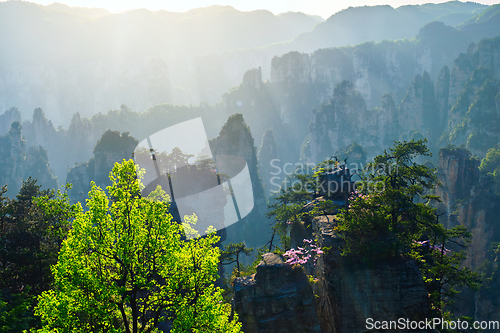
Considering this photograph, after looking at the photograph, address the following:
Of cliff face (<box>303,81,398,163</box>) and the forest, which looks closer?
the forest

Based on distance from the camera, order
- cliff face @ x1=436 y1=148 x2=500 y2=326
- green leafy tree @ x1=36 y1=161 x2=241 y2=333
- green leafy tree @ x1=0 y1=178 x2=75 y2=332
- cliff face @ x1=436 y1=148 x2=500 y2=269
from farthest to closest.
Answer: cliff face @ x1=436 y1=148 x2=500 y2=269 < cliff face @ x1=436 y1=148 x2=500 y2=326 < green leafy tree @ x1=0 y1=178 x2=75 y2=332 < green leafy tree @ x1=36 y1=161 x2=241 y2=333

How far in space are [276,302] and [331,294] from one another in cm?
312

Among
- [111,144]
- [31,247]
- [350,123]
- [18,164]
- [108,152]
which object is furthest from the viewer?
[350,123]

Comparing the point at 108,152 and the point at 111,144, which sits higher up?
the point at 111,144

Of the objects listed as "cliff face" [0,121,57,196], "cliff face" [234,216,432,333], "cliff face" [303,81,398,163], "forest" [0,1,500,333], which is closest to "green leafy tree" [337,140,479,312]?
"forest" [0,1,500,333]

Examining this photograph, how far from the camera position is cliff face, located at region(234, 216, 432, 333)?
45.7 ft

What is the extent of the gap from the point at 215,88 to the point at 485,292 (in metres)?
158

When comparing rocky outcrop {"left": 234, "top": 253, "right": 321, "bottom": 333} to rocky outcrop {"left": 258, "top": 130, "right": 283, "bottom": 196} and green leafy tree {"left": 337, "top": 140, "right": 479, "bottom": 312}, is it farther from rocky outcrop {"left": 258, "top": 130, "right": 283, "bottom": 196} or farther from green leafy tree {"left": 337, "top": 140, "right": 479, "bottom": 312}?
Answer: rocky outcrop {"left": 258, "top": 130, "right": 283, "bottom": 196}

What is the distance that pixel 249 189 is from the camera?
71.8 m

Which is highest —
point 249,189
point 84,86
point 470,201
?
point 84,86

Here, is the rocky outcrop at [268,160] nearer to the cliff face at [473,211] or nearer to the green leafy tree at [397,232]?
the cliff face at [473,211]

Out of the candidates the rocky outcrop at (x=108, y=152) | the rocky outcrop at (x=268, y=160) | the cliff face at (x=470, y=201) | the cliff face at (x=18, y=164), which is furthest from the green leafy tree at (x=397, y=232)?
the cliff face at (x=18, y=164)

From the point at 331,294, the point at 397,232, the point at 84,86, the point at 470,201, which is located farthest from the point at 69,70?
the point at 397,232

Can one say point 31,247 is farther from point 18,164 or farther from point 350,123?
point 350,123
